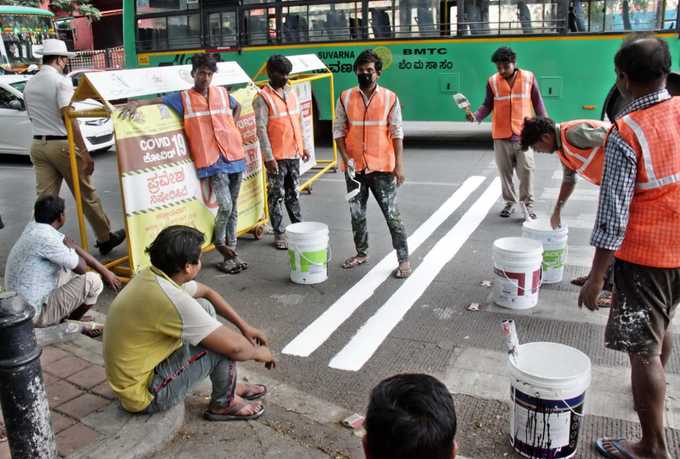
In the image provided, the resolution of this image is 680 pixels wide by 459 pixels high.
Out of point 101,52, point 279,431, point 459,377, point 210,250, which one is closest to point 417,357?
point 459,377

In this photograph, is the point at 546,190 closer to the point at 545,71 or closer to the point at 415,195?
the point at 415,195

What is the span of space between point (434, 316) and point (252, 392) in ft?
5.84

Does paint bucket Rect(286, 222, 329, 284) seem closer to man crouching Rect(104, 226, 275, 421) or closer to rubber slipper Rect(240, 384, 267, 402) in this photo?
rubber slipper Rect(240, 384, 267, 402)

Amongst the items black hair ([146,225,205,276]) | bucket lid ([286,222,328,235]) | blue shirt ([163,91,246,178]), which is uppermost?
blue shirt ([163,91,246,178])

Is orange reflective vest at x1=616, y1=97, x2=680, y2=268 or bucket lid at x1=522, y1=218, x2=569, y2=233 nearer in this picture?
orange reflective vest at x1=616, y1=97, x2=680, y2=268

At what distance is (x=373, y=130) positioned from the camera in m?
5.91

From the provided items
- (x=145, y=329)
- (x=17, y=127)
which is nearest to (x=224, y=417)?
(x=145, y=329)

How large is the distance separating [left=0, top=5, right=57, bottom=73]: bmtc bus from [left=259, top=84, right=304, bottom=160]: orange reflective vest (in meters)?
14.1

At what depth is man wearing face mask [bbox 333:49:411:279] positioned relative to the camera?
5891mm

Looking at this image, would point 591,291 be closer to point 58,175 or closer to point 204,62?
point 204,62

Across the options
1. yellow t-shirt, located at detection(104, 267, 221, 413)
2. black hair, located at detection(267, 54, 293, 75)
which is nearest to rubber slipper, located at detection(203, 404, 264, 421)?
yellow t-shirt, located at detection(104, 267, 221, 413)

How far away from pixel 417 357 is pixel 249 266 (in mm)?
2554

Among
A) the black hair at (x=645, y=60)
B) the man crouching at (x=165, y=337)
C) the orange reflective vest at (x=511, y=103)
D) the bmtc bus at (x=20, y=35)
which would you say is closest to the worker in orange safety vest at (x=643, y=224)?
the black hair at (x=645, y=60)

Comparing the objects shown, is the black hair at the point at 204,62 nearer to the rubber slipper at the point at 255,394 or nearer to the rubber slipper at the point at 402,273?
the rubber slipper at the point at 402,273
